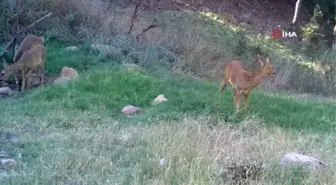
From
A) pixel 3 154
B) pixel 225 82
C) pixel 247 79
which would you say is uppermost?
pixel 247 79

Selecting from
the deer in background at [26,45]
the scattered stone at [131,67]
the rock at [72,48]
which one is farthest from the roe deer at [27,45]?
the scattered stone at [131,67]

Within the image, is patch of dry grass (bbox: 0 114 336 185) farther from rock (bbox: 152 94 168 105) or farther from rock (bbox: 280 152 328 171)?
rock (bbox: 152 94 168 105)

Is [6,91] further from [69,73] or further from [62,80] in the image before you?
[69,73]

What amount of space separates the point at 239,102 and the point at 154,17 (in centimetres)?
1032

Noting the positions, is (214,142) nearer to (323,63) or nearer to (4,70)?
(4,70)

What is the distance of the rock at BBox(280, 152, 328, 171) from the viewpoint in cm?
665

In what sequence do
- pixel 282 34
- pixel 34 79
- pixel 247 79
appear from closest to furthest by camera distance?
pixel 247 79, pixel 34 79, pixel 282 34

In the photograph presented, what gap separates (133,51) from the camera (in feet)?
46.4

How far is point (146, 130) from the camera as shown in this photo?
8391 millimetres

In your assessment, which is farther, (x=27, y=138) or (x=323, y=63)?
(x=323, y=63)

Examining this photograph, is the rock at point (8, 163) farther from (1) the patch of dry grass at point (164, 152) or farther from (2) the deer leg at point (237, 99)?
(2) the deer leg at point (237, 99)

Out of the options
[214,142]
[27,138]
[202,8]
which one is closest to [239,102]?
[214,142]

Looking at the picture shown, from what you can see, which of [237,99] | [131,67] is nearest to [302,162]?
[237,99]

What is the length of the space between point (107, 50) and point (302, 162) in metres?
7.71
